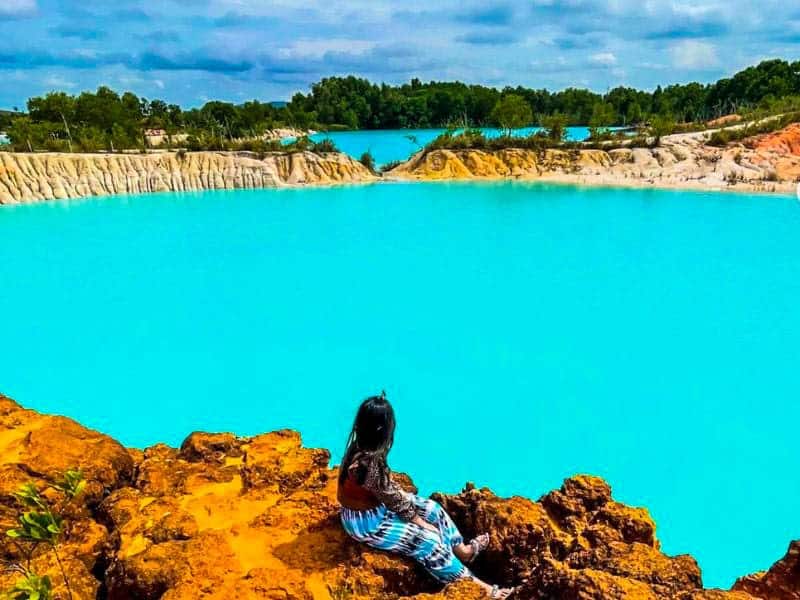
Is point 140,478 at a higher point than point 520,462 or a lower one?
higher

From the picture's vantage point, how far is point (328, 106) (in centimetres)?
8494

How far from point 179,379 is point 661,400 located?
8.43 metres

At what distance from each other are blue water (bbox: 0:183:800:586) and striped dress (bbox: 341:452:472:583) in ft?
14.7

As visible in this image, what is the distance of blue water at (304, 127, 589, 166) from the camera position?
5609 centimetres

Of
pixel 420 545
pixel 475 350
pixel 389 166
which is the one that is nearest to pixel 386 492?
pixel 420 545

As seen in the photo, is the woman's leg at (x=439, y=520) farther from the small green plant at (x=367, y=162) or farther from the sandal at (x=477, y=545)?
the small green plant at (x=367, y=162)

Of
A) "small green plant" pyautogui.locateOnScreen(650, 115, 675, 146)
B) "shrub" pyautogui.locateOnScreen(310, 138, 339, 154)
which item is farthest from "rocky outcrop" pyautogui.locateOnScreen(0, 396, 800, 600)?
"small green plant" pyautogui.locateOnScreen(650, 115, 675, 146)

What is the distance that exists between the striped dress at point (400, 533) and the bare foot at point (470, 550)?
123 millimetres

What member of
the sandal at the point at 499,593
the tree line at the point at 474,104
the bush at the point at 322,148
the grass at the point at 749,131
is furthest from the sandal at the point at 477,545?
the tree line at the point at 474,104

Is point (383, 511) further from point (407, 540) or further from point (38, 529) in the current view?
point (38, 529)

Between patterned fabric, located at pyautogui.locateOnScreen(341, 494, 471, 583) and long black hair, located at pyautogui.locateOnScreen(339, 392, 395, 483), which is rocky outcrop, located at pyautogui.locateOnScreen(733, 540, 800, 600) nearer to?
patterned fabric, located at pyautogui.locateOnScreen(341, 494, 471, 583)

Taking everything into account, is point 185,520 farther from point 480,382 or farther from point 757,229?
point 757,229

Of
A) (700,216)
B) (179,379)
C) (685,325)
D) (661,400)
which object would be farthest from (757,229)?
(179,379)

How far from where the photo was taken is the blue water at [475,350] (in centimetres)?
808
